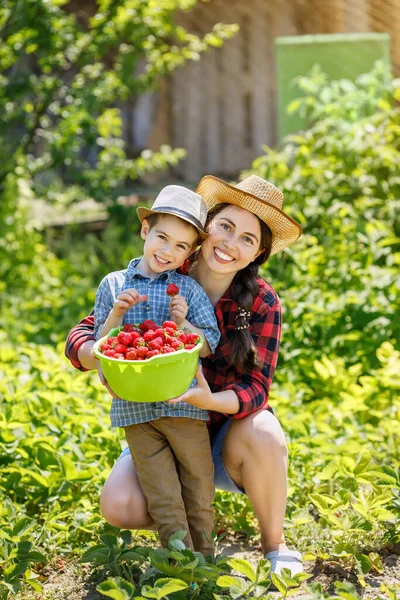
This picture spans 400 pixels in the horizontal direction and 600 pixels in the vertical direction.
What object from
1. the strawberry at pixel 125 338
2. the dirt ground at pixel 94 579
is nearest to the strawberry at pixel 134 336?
the strawberry at pixel 125 338

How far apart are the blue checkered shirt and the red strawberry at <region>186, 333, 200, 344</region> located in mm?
141

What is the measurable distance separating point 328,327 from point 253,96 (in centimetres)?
442

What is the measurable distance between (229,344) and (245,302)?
5.1 inches

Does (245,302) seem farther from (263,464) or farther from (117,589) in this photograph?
(117,589)

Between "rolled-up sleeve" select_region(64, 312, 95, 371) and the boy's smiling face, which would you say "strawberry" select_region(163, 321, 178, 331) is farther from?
"rolled-up sleeve" select_region(64, 312, 95, 371)

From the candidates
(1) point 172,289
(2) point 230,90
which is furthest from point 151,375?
(2) point 230,90

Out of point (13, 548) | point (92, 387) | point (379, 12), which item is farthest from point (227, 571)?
point (379, 12)

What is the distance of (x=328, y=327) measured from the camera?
164 inches

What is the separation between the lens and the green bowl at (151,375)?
2.14 m

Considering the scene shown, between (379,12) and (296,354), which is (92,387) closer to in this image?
(296,354)

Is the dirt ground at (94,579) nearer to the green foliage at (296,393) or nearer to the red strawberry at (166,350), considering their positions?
the green foliage at (296,393)

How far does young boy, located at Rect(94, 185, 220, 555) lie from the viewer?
2387 millimetres

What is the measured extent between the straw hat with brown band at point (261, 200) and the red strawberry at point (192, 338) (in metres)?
0.49

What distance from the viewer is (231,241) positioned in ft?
8.29
